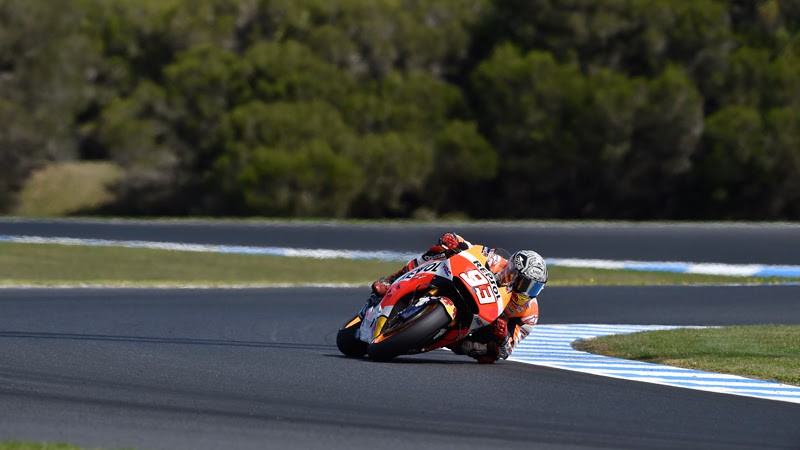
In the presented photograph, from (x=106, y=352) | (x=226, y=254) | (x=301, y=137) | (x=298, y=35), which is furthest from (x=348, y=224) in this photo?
(x=106, y=352)

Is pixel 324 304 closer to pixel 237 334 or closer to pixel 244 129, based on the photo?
pixel 237 334

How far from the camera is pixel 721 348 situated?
12.9 meters

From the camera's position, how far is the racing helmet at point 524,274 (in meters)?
11.2

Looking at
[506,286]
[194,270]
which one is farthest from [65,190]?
[506,286]

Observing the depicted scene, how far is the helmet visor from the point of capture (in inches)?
441

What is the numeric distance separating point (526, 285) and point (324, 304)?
8.22m

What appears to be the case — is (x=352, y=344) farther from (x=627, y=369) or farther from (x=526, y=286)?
(x=627, y=369)

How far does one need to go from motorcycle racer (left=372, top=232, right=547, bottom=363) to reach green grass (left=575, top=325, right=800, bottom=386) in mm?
1409

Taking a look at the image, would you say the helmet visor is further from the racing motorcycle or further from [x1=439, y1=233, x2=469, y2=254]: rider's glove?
[x1=439, y1=233, x2=469, y2=254]: rider's glove

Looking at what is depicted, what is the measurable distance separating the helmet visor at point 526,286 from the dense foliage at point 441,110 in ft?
113

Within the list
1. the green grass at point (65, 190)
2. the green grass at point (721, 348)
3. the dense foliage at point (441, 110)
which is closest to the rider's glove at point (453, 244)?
the green grass at point (721, 348)

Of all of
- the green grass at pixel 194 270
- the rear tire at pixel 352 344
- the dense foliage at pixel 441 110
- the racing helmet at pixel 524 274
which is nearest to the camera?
the racing helmet at pixel 524 274

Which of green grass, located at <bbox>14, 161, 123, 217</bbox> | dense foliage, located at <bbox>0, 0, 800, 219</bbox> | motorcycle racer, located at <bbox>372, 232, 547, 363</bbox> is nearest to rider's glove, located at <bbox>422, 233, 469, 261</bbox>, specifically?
motorcycle racer, located at <bbox>372, 232, 547, 363</bbox>

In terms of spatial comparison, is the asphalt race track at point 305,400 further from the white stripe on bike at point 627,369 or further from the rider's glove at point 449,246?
the rider's glove at point 449,246
